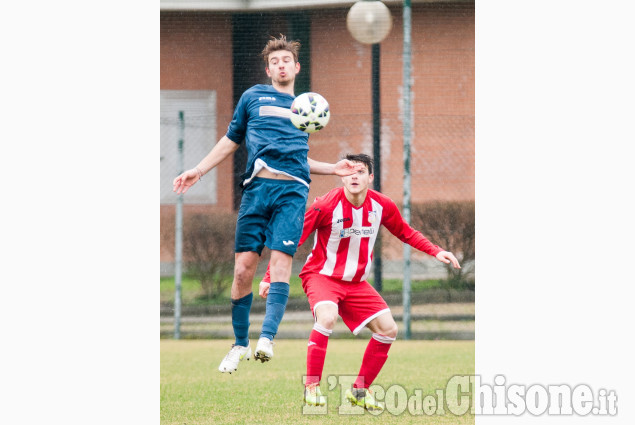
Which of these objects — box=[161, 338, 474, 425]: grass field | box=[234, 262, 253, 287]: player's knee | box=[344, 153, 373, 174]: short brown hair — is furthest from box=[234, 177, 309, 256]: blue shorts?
box=[161, 338, 474, 425]: grass field

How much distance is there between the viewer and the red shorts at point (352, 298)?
5680 millimetres

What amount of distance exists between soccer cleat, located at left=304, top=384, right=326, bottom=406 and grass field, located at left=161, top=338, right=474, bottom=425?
218 mm

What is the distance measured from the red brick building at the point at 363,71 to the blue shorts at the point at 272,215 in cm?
559

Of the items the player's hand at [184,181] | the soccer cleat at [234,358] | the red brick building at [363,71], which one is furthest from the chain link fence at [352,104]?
the player's hand at [184,181]

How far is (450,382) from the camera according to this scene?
680 cm

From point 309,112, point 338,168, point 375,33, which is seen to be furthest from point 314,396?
point 375,33

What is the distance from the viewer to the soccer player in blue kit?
16.6 feet

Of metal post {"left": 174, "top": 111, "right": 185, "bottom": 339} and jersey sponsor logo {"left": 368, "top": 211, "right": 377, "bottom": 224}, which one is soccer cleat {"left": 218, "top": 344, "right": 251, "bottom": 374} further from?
metal post {"left": 174, "top": 111, "right": 185, "bottom": 339}

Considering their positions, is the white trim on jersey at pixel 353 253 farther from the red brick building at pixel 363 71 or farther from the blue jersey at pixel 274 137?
the red brick building at pixel 363 71

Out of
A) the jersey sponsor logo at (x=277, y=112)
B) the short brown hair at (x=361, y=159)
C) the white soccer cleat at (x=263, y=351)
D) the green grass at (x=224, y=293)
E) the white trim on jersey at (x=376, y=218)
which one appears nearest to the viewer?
the white soccer cleat at (x=263, y=351)

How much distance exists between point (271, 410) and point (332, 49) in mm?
6362

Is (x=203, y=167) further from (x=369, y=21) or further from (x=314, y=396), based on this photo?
(x=369, y=21)

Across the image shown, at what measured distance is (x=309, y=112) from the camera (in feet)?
16.0

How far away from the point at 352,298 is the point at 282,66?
5.79ft
